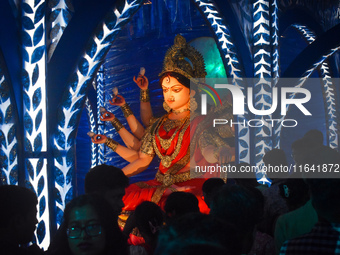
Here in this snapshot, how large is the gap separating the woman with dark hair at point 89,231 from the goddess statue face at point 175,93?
373 centimetres

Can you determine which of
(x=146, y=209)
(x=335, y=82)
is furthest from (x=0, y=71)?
(x=335, y=82)

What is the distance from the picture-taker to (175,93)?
220 inches

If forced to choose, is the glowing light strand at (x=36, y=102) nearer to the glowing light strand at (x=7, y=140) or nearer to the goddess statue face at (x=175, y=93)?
the glowing light strand at (x=7, y=140)

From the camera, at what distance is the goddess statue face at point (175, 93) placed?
560 cm

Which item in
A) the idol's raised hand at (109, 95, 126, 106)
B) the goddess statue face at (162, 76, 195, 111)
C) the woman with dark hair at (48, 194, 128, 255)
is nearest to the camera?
the woman with dark hair at (48, 194, 128, 255)

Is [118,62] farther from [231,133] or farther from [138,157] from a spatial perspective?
[231,133]

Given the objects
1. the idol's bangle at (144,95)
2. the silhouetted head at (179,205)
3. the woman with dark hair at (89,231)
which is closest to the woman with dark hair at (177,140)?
the idol's bangle at (144,95)

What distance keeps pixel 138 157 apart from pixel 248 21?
2.18 meters

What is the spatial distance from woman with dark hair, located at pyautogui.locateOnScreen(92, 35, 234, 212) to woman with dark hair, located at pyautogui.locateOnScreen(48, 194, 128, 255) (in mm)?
3157

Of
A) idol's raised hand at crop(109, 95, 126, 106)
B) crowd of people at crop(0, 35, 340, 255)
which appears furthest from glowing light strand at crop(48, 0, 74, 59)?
idol's raised hand at crop(109, 95, 126, 106)

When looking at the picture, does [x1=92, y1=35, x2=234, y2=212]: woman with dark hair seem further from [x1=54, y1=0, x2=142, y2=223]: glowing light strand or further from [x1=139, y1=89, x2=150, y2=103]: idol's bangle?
[x1=54, y1=0, x2=142, y2=223]: glowing light strand

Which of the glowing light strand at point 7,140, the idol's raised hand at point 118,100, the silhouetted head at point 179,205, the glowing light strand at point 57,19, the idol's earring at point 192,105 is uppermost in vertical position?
the glowing light strand at point 57,19

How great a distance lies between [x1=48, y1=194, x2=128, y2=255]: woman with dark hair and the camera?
181 cm

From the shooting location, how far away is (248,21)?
5.46 metres
